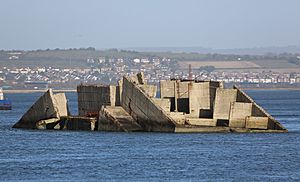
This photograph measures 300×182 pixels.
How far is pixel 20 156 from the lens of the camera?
52.8 meters

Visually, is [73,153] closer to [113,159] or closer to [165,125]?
[113,159]

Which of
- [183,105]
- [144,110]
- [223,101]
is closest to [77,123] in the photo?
[183,105]

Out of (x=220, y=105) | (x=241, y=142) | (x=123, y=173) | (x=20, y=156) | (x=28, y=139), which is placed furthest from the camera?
(x=220, y=105)

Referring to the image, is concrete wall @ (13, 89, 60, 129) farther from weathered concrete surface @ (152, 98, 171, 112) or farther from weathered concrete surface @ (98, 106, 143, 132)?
weathered concrete surface @ (152, 98, 171, 112)

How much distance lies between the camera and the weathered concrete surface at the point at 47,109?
234 feet

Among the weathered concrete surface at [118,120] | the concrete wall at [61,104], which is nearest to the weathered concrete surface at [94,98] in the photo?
the concrete wall at [61,104]

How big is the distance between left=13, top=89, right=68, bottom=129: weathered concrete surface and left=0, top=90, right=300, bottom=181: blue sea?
204cm

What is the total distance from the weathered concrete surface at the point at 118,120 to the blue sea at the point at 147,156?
1.28 metres

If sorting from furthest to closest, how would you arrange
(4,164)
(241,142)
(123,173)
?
1. (241,142)
2. (4,164)
3. (123,173)

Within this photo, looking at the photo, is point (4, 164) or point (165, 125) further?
point (165, 125)

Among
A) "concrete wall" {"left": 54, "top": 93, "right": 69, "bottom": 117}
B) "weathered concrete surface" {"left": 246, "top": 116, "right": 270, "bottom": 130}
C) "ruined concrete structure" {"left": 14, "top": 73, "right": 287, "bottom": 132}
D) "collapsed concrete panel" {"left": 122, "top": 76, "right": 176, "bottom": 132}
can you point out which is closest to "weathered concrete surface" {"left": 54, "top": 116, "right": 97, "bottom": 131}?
"ruined concrete structure" {"left": 14, "top": 73, "right": 287, "bottom": 132}

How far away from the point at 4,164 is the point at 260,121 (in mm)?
22697

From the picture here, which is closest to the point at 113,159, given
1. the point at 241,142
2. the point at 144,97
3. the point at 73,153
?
the point at 73,153

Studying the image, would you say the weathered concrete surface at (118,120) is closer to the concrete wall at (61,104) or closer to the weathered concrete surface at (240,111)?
the concrete wall at (61,104)
